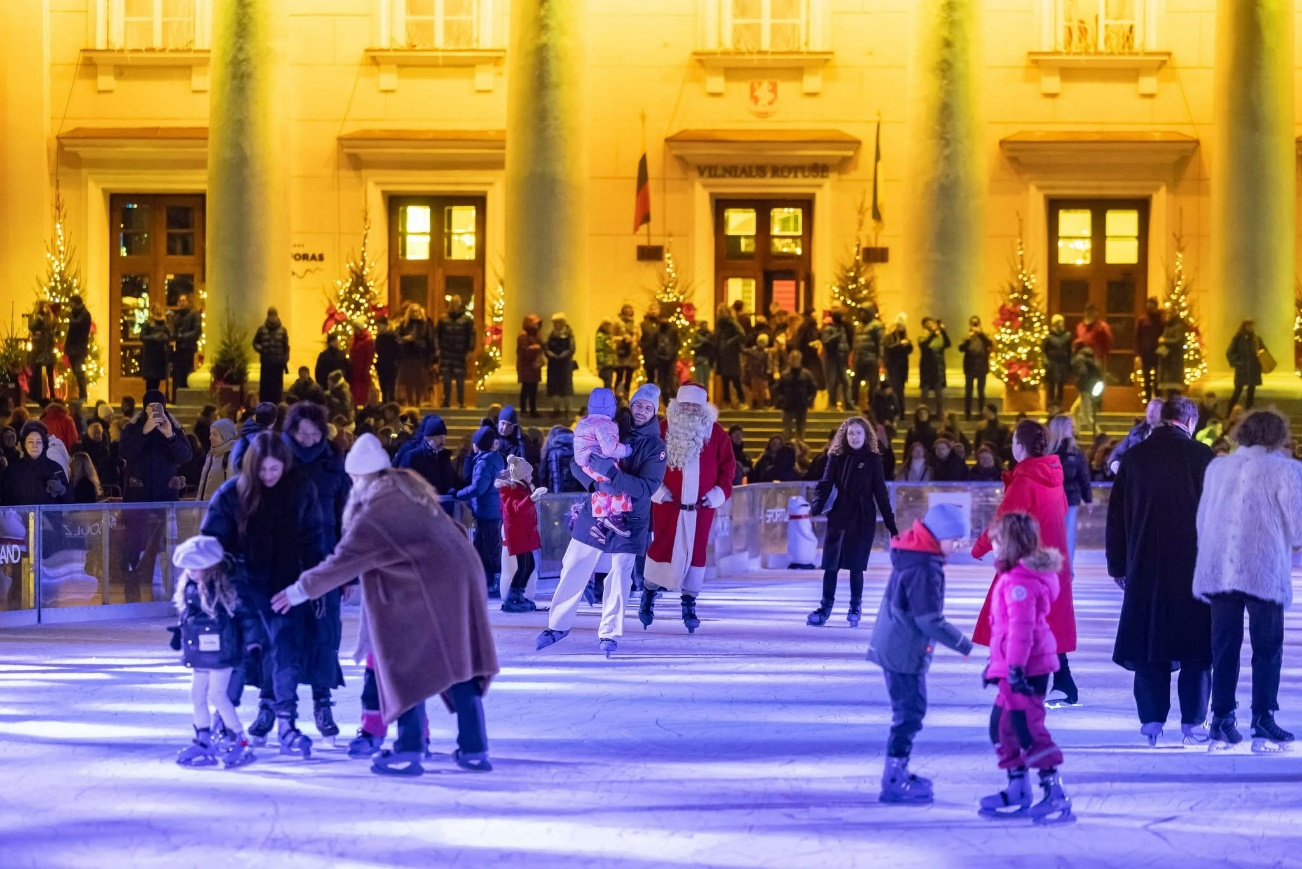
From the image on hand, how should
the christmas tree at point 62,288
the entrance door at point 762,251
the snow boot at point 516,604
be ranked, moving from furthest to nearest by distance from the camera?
the entrance door at point 762,251
the christmas tree at point 62,288
the snow boot at point 516,604

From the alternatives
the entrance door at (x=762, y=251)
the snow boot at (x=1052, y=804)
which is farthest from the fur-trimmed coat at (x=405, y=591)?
the entrance door at (x=762, y=251)

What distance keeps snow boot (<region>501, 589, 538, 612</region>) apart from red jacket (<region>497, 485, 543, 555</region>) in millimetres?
350

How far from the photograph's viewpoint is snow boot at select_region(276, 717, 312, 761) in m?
10.1

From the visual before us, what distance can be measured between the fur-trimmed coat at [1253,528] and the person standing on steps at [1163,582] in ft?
0.77

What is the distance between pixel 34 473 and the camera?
766 inches

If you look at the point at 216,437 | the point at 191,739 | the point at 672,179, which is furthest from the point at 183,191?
the point at 191,739

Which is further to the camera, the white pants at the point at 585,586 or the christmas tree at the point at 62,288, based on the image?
the christmas tree at the point at 62,288

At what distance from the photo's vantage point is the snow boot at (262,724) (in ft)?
34.0

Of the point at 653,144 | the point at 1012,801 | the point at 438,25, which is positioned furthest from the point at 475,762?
the point at 438,25

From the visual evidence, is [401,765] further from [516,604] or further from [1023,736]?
[516,604]

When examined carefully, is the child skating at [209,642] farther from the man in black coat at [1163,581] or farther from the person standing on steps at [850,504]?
the person standing on steps at [850,504]

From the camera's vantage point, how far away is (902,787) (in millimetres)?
8961

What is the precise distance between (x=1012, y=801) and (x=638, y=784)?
160cm

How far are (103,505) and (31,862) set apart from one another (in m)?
9.75
